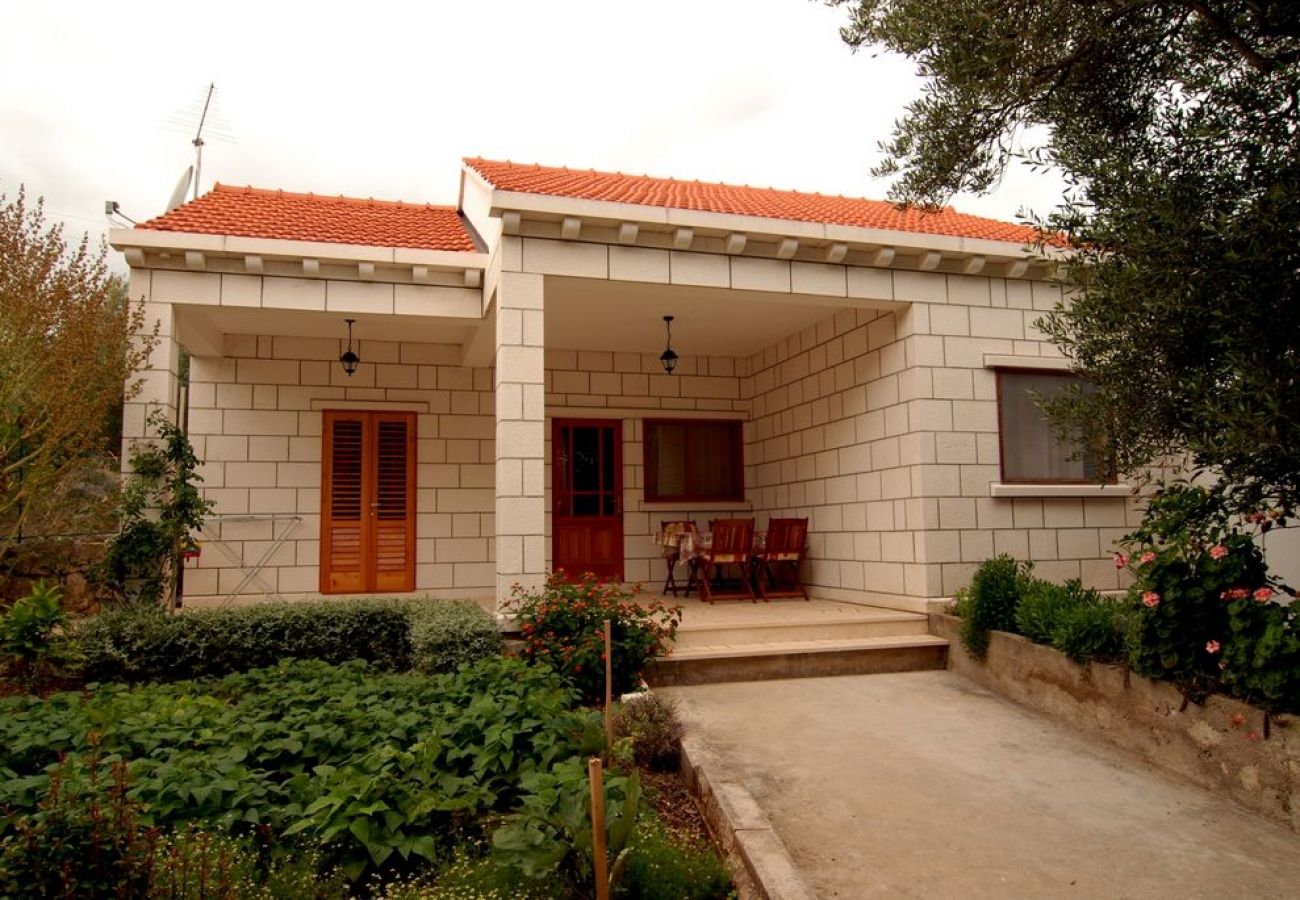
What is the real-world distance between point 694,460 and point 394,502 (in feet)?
12.7

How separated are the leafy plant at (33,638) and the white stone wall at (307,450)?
3.11 metres

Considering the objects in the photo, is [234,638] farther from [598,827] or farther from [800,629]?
[598,827]

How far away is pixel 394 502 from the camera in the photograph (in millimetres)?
9234

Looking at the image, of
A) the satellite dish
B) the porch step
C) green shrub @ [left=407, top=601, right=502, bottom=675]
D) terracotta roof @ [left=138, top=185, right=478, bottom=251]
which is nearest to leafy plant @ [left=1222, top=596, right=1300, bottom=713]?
the porch step

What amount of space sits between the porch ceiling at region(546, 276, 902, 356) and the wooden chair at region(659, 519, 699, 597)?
2.31 meters

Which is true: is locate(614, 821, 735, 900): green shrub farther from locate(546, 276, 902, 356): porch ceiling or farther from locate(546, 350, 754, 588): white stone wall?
locate(546, 350, 754, 588): white stone wall

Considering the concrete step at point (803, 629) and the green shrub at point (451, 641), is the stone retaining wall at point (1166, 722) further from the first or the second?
the green shrub at point (451, 641)

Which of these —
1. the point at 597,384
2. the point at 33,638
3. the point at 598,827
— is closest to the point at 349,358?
the point at 597,384

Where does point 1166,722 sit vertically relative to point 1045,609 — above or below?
below

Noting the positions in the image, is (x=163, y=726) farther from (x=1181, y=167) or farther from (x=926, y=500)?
(x=926, y=500)

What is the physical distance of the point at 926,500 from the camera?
7121mm

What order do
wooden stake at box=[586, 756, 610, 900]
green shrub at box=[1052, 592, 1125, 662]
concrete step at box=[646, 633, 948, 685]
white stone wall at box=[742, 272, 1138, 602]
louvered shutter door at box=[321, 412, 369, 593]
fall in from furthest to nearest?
louvered shutter door at box=[321, 412, 369, 593]
white stone wall at box=[742, 272, 1138, 602]
concrete step at box=[646, 633, 948, 685]
green shrub at box=[1052, 592, 1125, 662]
wooden stake at box=[586, 756, 610, 900]

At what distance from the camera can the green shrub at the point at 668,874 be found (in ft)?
8.82

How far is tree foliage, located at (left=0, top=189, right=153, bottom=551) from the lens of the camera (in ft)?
20.7
